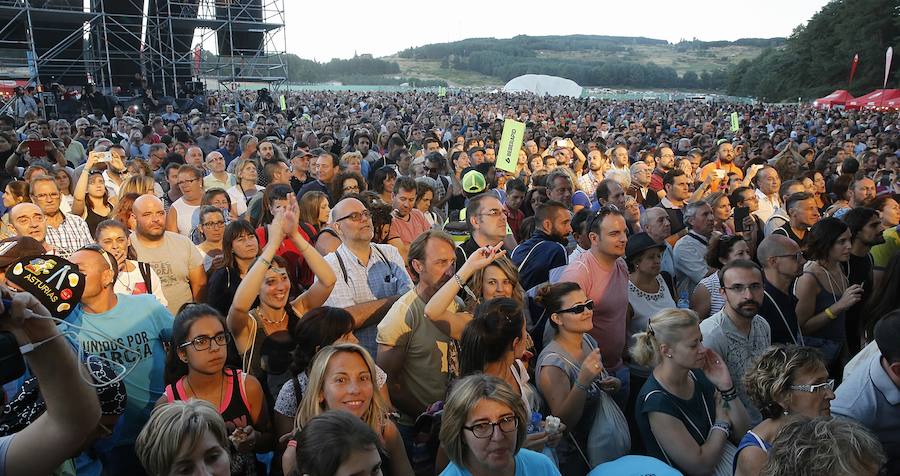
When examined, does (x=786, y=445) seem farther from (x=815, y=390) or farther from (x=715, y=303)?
(x=715, y=303)

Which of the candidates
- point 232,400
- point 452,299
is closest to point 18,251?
point 232,400

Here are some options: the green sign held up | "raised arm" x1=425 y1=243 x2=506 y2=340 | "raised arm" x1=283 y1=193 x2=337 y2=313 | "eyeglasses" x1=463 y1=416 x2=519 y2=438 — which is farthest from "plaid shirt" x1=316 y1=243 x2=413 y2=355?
the green sign held up

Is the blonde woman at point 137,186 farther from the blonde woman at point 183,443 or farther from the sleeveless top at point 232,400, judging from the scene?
the blonde woman at point 183,443

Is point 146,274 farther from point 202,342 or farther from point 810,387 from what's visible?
point 810,387

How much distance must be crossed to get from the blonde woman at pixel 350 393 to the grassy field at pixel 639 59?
358 feet

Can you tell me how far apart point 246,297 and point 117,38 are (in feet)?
80.4

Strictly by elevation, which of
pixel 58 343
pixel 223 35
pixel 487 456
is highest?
pixel 223 35

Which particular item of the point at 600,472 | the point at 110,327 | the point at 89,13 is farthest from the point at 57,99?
the point at 600,472

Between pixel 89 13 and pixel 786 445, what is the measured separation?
83.6ft

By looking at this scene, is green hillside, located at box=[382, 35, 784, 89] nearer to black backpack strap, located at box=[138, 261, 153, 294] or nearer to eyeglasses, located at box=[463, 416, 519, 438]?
black backpack strap, located at box=[138, 261, 153, 294]

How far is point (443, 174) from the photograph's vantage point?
8594 millimetres

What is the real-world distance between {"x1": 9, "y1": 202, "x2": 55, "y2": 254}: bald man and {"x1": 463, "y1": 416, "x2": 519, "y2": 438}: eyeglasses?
3.74 m

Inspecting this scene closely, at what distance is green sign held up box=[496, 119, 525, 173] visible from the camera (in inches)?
323

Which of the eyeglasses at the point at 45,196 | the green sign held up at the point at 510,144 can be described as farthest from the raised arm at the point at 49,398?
the green sign held up at the point at 510,144
